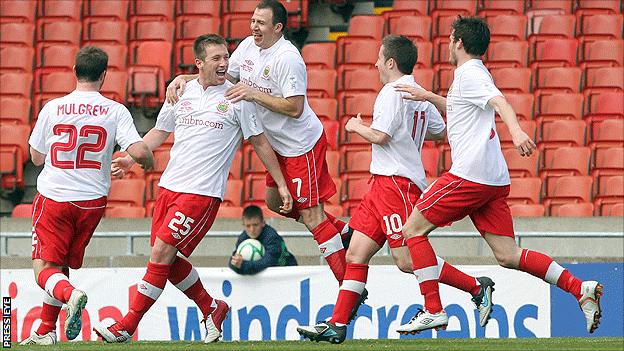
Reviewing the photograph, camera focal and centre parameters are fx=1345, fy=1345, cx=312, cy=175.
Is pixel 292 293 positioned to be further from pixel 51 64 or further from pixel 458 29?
pixel 51 64

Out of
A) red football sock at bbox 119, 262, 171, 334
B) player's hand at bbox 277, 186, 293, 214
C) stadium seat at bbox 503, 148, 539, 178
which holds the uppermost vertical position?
stadium seat at bbox 503, 148, 539, 178

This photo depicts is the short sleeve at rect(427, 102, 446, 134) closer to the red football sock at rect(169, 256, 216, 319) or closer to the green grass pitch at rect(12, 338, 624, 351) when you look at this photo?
the green grass pitch at rect(12, 338, 624, 351)

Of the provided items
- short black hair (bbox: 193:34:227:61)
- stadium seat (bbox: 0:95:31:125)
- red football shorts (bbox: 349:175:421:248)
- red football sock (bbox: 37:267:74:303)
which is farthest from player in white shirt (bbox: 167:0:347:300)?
stadium seat (bbox: 0:95:31:125)

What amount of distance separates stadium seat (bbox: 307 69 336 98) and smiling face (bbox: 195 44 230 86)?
24.3 ft

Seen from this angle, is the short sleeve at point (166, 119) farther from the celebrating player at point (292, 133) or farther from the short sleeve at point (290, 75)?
the short sleeve at point (290, 75)

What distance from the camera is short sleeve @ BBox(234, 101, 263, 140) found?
30.4ft

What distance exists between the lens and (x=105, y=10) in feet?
62.4

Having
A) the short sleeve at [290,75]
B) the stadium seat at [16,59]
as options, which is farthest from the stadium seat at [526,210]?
the stadium seat at [16,59]

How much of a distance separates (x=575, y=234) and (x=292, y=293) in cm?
259

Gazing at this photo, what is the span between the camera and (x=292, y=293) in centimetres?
1224

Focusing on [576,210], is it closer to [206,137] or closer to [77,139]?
[206,137]

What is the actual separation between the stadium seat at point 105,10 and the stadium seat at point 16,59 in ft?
3.71

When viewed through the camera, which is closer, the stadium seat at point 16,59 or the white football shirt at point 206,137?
the white football shirt at point 206,137

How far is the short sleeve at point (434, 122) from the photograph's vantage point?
9.51 meters
